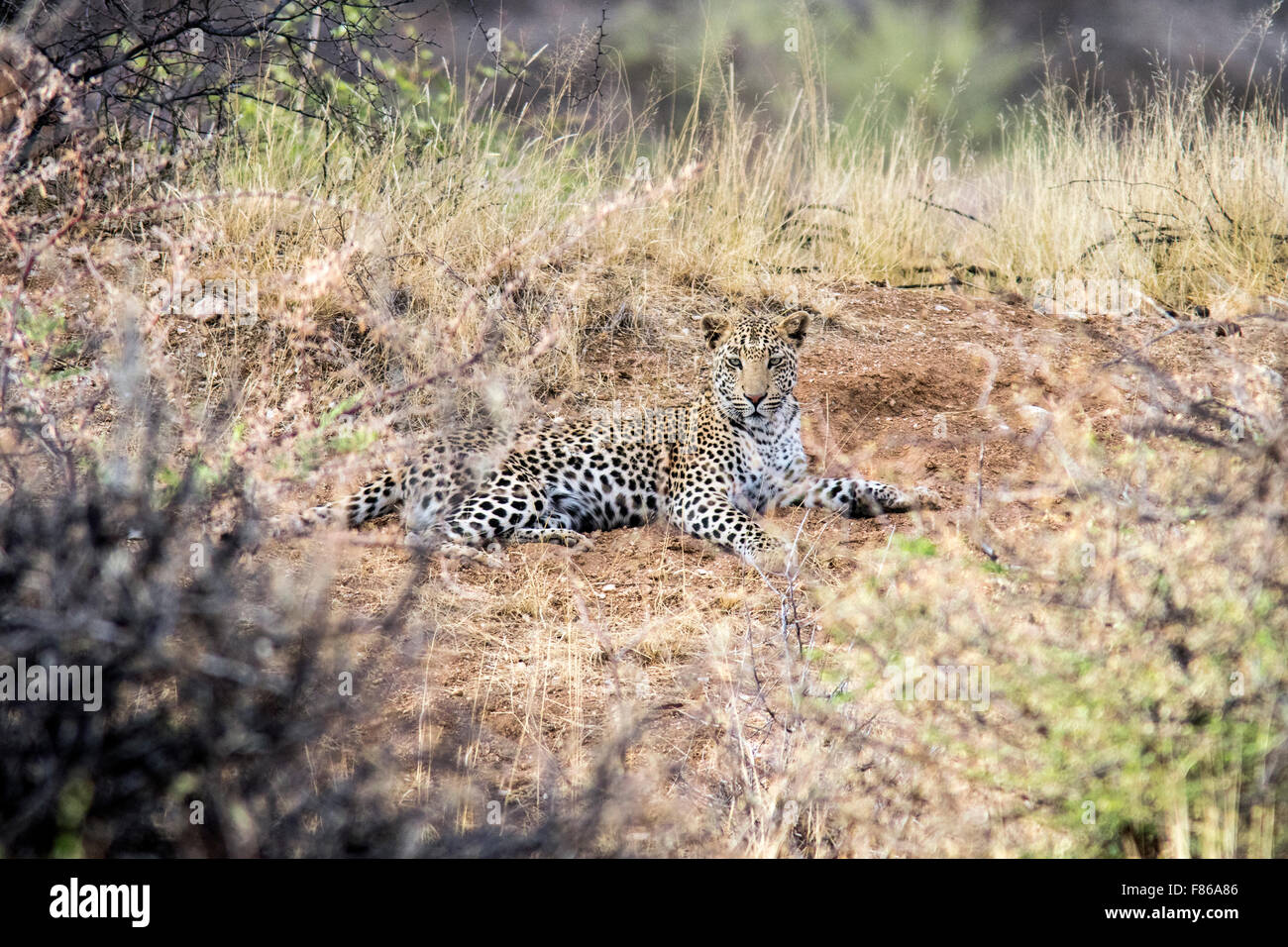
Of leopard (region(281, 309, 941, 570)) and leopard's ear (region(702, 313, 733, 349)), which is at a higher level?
leopard's ear (region(702, 313, 733, 349))

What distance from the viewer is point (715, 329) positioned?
729 cm

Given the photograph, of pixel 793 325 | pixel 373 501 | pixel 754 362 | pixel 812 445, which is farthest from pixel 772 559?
pixel 373 501

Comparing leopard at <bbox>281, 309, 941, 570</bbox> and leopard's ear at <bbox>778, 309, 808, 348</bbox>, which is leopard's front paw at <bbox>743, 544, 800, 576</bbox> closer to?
leopard at <bbox>281, 309, 941, 570</bbox>

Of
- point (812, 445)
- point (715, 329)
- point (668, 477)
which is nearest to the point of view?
point (668, 477)

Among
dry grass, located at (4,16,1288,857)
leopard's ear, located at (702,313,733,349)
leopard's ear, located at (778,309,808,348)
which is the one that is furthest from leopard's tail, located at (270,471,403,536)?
leopard's ear, located at (778,309,808,348)

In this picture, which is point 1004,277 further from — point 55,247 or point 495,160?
point 55,247

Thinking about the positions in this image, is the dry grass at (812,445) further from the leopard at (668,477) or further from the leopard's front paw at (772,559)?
the leopard at (668,477)

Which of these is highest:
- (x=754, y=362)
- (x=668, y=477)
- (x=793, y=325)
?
(x=793, y=325)

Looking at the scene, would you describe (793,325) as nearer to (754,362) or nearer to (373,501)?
(754,362)

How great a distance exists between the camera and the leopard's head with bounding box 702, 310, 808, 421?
700 centimetres

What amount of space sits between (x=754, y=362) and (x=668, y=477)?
0.82m

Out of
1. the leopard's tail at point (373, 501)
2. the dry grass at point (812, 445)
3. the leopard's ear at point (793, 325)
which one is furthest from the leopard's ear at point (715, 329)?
the leopard's tail at point (373, 501)

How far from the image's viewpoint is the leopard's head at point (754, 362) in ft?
23.0

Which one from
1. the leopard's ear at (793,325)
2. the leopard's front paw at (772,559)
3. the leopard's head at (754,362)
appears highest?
the leopard's ear at (793,325)
